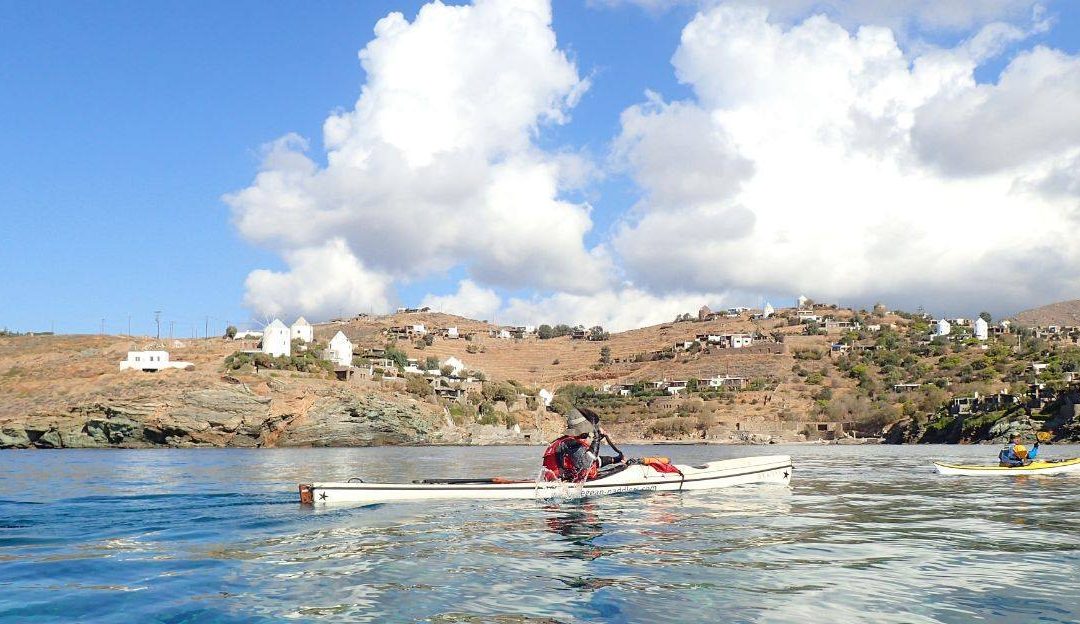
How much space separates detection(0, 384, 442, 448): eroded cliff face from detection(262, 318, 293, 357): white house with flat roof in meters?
20.1

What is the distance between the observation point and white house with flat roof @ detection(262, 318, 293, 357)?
110 m

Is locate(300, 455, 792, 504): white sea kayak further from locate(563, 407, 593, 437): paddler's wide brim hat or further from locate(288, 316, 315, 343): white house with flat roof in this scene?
locate(288, 316, 315, 343): white house with flat roof

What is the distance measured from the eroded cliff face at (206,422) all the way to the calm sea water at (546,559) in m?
64.4

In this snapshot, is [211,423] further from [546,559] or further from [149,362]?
[546,559]

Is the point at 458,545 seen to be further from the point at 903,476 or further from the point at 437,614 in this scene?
the point at 903,476

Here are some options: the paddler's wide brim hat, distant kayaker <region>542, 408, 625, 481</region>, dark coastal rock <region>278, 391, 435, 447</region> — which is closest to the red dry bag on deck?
distant kayaker <region>542, 408, 625, 481</region>

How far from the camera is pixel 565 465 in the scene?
2281 cm

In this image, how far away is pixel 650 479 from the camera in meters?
23.9

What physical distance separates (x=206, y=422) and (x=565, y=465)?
7064cm

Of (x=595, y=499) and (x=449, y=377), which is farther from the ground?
(x=449, y=377)

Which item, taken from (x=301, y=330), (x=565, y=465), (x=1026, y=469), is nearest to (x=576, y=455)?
(x=565, y=465)

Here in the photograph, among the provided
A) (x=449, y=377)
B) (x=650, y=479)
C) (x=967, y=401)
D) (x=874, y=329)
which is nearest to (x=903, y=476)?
(x=650, y=479)

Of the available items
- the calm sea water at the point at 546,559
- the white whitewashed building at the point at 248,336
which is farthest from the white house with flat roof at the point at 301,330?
the calm sea water at the point at 546,559

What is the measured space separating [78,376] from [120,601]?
9572cm
